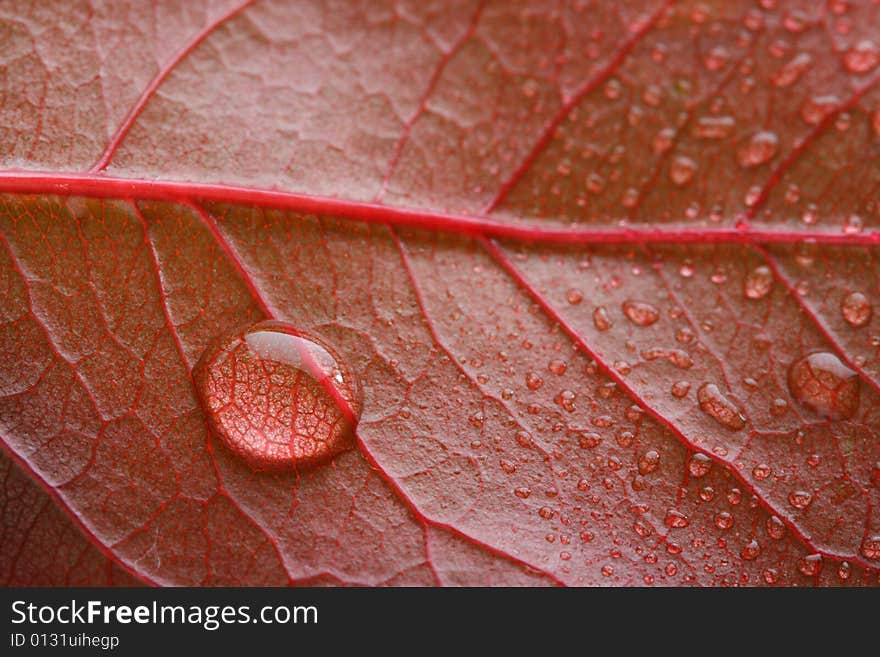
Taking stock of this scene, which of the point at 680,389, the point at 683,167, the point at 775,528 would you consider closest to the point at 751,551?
the point at 775,528

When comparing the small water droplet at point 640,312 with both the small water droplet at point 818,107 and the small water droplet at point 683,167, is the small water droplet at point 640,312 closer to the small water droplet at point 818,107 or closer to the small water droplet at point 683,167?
the small water droplet at point 683,167

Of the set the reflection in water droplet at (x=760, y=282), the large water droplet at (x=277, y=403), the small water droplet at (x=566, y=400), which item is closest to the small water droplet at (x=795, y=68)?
the reflection in water droplet at (x=760, y=282)

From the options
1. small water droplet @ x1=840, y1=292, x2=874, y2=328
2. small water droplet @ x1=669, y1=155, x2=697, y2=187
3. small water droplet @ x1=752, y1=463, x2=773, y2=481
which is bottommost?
small water droplet @ x1=752, y1=463, x2=773, y2=481

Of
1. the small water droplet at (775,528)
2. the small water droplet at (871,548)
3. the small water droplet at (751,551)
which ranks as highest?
the small water droplet at (871,548)

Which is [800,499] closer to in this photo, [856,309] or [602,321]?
[856,309]

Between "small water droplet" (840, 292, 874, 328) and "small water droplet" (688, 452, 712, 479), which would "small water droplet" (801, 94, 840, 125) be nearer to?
"small water droplet" (840, 292, 874, 328)

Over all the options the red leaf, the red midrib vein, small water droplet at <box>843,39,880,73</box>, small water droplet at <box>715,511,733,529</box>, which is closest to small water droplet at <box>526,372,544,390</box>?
the red leaf
